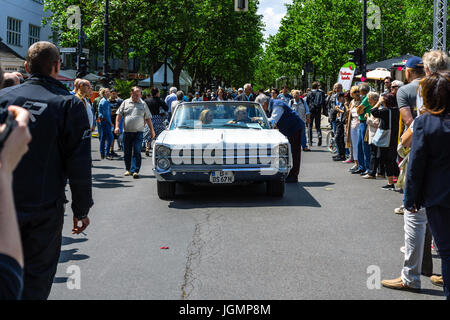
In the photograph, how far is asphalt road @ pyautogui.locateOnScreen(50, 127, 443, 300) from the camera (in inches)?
185

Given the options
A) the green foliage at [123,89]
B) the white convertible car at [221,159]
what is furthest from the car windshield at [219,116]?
the green foliage at [123,89]

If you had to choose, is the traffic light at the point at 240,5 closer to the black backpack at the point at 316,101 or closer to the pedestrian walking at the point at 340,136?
the black backpack at the point at 316,101

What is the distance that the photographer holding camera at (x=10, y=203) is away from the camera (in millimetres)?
1851

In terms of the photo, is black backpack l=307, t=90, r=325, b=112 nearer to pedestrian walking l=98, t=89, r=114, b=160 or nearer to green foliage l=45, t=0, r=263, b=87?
pedestrian walking l=98, t=89, r=114, b=160

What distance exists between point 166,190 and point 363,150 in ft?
15.8

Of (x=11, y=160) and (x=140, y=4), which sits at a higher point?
(x=140, y=4)

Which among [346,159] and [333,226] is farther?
[346,159]

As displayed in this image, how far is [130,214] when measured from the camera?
26.3 feet

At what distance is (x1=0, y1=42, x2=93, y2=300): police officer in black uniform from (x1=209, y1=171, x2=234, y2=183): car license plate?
187 inches

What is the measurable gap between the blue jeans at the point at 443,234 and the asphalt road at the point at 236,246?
37.0 inches
